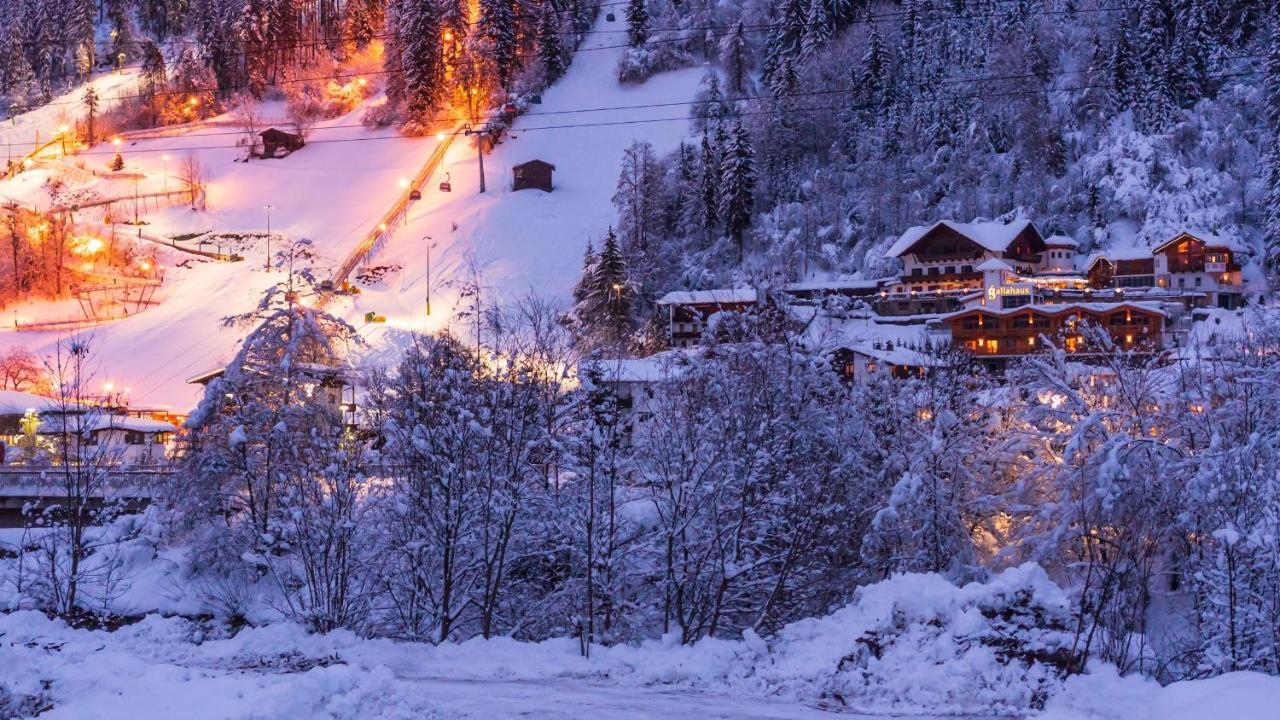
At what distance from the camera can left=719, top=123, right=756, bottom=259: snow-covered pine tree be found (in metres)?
73.4

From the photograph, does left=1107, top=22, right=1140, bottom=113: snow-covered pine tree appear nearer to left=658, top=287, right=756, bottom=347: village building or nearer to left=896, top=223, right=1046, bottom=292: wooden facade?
left=896, top=223, right=1046, bottom=292: wooden facade

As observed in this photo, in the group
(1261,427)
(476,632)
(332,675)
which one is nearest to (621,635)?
(476,632)

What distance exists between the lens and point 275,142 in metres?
99.8

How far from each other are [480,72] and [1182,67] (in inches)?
2567

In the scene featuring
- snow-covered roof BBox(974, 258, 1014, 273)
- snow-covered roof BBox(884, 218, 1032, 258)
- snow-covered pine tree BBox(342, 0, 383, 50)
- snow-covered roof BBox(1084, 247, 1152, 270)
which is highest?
snow-covered pine tree BBox(342, 0, 383, 50)

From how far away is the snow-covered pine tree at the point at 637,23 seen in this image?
11150 cm

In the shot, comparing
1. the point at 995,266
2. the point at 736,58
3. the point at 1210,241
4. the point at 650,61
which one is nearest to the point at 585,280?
the point at 995,266

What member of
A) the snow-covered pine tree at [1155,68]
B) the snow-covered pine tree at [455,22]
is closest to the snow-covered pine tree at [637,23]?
the snow-covered pine tree at [455,22]

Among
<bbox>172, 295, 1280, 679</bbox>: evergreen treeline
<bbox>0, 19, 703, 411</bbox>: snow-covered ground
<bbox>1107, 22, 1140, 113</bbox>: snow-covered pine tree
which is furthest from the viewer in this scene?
<bbox>1107, 22, 1140, 113</bbox>: snow-covered pine tree

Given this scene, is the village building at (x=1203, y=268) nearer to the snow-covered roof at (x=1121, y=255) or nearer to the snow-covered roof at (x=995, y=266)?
the snow-covered roof at (x=1121, y=255)

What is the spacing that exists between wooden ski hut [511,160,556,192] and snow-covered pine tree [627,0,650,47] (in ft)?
114

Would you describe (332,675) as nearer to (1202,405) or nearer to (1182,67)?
(1202,405)

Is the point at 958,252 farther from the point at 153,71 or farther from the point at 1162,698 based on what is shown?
the point at 153,71

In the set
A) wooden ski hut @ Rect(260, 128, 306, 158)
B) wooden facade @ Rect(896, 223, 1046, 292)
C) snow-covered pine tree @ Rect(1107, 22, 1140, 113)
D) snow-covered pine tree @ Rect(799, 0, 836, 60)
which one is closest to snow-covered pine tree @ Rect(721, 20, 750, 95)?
snow-covered pine tree @ Rect(799, 0, 836, 60)
